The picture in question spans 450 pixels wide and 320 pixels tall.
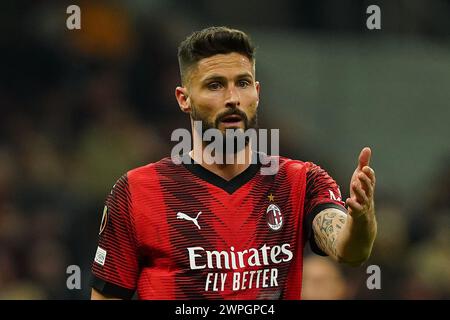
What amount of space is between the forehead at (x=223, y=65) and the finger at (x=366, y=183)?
92 cm

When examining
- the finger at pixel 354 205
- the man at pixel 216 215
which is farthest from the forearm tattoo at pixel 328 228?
the finger at pixel 354 205

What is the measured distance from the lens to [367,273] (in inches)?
333

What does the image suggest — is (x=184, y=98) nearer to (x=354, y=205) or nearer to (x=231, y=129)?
(x=231, y=129)

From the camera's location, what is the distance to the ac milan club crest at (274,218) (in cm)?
459

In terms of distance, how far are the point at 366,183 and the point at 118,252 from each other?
1273 millimetres

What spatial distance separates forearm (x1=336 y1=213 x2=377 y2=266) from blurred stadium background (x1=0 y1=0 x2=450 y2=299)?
14.7 ft

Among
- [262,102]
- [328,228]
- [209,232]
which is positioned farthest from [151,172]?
[262,102]

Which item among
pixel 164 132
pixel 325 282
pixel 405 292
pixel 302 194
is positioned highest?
pixel 302 194

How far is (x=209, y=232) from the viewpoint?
15.0ft

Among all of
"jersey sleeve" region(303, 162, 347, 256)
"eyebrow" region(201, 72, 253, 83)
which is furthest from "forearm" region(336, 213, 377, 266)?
"eyebrow" region(201, 72, 253, 83)

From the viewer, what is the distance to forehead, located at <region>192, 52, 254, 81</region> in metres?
4.64

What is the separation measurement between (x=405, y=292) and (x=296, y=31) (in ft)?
9.87

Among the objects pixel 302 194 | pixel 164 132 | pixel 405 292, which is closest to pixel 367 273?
pixel 405 292
